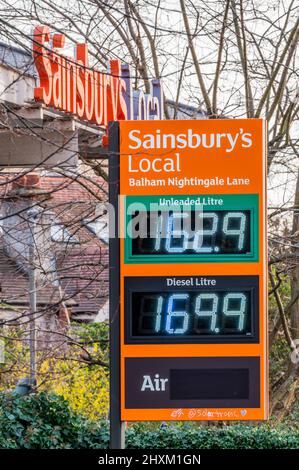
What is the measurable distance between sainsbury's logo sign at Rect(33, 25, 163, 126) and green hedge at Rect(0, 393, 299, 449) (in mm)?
3317

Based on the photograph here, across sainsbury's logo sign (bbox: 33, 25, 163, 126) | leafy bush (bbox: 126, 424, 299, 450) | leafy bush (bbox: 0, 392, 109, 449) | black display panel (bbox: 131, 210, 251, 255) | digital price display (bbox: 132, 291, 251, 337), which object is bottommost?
leafy bush (bbox: 126, 424, 299, 450)

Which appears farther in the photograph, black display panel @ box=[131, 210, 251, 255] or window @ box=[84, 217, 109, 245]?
window @ box=[84, 217, 109, 245]

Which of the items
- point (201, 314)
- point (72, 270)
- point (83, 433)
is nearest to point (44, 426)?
point (83, 433)

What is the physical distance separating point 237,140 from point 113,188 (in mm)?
1122

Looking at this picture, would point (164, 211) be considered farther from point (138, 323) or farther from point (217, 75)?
point (217, 75)

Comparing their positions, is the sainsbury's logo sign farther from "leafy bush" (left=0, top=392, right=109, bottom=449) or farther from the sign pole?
"leafy bush" (left=0, top=392, right=109, bottom=449)

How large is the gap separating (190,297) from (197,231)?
0.55m

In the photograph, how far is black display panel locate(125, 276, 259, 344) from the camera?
9.19m

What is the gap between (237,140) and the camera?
9.41 m

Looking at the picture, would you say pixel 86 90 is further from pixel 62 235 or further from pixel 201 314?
pixel 201 314

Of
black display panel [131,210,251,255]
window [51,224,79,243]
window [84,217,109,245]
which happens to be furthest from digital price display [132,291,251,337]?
window [51,224,79,243]
